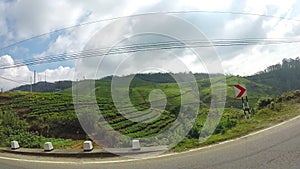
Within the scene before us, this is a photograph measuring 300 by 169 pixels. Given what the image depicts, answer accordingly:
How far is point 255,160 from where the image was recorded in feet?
18.3

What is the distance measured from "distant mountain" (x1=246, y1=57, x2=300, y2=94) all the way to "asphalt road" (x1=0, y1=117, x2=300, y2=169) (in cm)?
6712

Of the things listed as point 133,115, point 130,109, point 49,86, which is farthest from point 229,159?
point 49,86

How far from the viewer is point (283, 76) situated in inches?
3147

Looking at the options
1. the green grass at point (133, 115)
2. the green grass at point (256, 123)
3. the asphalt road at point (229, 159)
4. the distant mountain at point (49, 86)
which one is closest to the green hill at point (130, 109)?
the green grass at point (133, 115)

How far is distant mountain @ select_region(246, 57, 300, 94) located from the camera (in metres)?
72.2

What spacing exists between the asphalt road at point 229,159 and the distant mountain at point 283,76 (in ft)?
220

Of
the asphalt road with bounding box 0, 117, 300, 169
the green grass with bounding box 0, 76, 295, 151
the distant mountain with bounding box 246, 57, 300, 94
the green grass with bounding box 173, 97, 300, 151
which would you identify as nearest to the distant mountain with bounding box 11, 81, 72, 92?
the green grass with bounding box 0, 76, 295, 151

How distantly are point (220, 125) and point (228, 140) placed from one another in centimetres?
206

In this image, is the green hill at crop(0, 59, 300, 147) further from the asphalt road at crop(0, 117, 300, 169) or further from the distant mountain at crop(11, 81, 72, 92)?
the distant mountain at crop(11, 81, 72, 92)

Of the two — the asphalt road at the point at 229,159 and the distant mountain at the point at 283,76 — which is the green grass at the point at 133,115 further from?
the distant mountain at the point at 283,76

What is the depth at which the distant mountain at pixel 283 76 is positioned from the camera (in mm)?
72156

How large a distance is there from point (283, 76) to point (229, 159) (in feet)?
272

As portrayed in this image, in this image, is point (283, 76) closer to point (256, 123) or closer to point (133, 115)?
point (256, 123)

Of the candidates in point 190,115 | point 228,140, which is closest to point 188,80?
point 190,115
